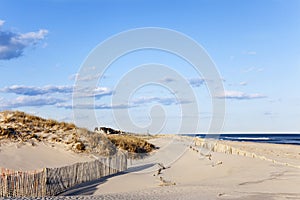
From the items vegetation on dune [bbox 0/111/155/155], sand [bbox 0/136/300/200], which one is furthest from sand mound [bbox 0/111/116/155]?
sand [bbox 0/136/300/200]

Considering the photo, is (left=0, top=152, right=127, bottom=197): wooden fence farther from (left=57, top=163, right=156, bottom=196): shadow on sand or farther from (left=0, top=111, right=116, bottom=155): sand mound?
(left=0, top=111, right=116, bottom=155): sand mound

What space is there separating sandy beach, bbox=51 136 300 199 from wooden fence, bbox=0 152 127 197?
438 millimetres

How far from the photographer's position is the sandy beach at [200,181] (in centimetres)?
1722

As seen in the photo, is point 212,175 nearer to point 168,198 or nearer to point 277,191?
point 277,191

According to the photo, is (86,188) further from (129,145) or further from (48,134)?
(129,145)

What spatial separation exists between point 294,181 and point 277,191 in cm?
370

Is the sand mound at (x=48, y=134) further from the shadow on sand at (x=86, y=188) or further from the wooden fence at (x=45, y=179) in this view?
the wooden fence at (x=45, y=179)

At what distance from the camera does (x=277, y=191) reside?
18.4m

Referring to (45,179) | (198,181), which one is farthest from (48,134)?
(45,179)

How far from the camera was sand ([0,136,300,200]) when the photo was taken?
1717cm

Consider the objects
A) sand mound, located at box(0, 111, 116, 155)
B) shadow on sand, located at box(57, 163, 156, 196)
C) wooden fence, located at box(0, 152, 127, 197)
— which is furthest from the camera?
sand mound, located at box(0, 111, 116, 155)

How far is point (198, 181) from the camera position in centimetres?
2302

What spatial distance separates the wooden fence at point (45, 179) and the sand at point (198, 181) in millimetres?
433

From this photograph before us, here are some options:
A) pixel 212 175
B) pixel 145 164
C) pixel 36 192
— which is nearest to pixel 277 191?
pixel 212 175
